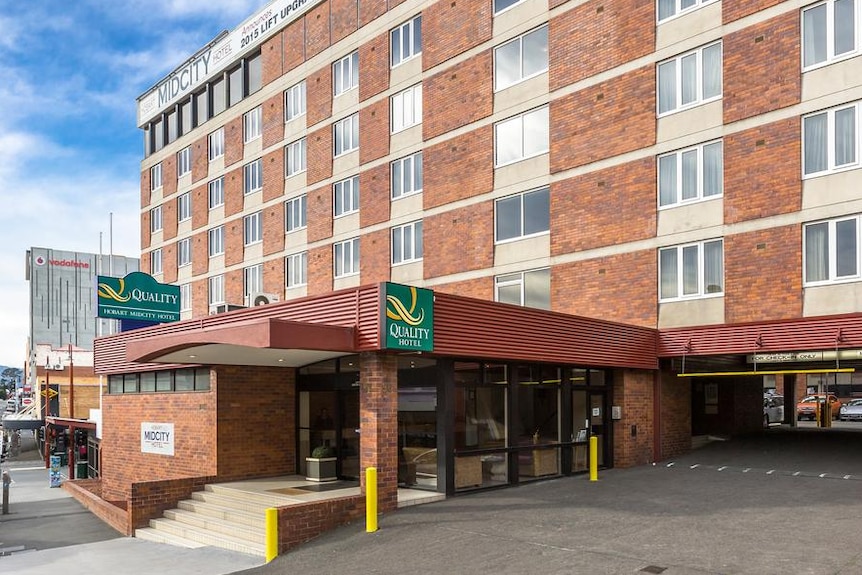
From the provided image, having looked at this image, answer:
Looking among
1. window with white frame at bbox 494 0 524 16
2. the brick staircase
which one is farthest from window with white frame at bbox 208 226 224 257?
the brick staircase

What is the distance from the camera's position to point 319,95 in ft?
108

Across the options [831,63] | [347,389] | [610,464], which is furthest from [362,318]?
[831,63]

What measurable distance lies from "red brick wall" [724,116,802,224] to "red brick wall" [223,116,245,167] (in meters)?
25.3

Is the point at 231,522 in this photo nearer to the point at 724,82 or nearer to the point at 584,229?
the point at 584,229

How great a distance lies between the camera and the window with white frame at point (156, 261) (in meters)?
45.5

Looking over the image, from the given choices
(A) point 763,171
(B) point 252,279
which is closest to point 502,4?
(A) point 763,171

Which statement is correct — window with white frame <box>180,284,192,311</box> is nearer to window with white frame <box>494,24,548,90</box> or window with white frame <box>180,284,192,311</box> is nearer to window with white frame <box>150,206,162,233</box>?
window with white frame <box>150,206,162,233</box>

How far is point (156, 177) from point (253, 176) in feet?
39.4

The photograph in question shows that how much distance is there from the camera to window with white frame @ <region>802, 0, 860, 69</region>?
1755 centimetres

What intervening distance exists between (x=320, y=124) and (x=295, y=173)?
2.71 m

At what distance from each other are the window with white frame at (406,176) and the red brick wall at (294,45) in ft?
28.8

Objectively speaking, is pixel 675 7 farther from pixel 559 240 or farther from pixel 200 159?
pixel 200 159

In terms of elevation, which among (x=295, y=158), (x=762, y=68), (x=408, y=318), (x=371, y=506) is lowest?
(x=371, y=506)

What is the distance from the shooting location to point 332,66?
3247 centimetres
